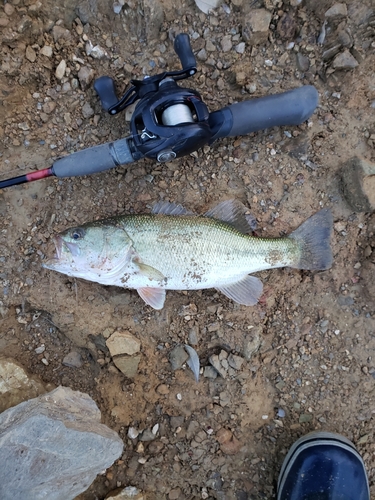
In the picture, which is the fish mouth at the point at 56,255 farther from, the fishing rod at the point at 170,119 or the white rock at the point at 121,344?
the white rock at the point at 121,344

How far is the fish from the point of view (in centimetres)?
309

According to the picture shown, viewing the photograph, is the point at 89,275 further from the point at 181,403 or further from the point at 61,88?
the point at 61,88

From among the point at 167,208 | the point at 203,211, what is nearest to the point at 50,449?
the point at 167,208

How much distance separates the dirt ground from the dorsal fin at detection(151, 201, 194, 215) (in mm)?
212

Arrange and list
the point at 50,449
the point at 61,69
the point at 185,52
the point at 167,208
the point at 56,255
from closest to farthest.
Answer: the point at 50,449
the point at 185,52
the point at 56,255
the point at 167,208
the point at 61,69

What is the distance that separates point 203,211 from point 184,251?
20.4 inches

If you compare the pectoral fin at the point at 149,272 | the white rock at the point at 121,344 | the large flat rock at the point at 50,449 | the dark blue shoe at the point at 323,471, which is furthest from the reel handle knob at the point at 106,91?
the dark blue shoe at the point at 323,471

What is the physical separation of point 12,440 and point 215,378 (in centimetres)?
167

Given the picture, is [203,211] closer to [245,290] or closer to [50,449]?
[245,290]

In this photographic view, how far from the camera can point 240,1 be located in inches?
134

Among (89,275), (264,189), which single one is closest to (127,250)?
(89,275)

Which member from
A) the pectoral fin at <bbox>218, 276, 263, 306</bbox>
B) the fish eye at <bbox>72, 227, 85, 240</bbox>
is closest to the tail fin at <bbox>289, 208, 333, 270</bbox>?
the pectoral fin at <bbox>218, 276, 263, 306</bbox>

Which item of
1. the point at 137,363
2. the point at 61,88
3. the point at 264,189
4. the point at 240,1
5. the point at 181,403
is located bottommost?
the point at 181,403

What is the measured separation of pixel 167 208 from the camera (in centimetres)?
328
